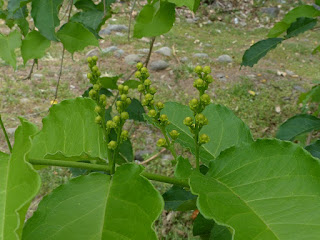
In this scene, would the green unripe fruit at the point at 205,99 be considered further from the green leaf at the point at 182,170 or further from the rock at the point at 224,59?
the rock at the point at 224,59

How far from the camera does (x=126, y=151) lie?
1.28 metres

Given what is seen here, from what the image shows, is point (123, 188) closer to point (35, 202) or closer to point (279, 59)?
point (35, 202)

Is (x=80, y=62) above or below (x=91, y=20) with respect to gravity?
below

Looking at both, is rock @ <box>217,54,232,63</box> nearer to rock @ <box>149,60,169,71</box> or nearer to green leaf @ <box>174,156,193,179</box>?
rock @ <box>149,60,169,71</box>

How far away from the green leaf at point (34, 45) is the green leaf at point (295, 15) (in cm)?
99

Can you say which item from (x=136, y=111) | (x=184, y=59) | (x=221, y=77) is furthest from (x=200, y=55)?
(x=136, y=111)

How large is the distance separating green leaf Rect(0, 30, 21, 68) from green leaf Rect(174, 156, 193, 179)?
3.27ft

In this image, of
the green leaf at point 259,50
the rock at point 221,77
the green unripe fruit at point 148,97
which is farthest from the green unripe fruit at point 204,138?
the rock at point 221,77

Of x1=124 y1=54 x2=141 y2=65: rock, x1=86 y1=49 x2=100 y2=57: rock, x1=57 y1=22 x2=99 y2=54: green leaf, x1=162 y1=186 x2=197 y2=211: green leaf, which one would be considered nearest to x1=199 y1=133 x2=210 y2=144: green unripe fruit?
x1=162 y1=186 x2=197 y2=211: green leaf

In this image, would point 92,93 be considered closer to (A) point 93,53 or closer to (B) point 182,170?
(B) point 182,170

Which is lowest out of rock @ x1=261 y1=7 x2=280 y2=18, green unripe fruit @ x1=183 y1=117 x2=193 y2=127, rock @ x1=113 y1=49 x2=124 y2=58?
rock @ x1=113 y1=49 x2=124 y2=58

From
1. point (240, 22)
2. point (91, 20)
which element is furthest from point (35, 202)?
point (240, 22)

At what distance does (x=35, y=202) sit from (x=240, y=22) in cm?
542

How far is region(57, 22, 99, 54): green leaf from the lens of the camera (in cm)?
137
